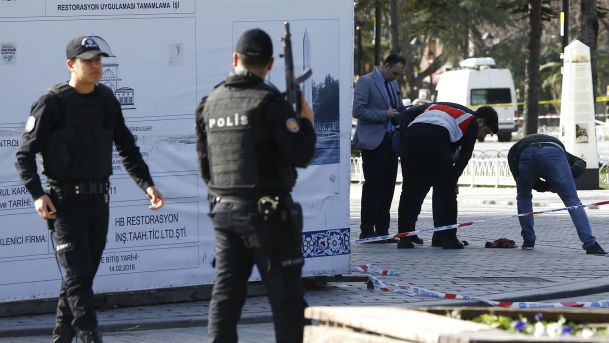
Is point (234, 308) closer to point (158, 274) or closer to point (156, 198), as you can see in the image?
point (156, 198)

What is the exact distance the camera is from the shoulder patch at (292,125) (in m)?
6.16

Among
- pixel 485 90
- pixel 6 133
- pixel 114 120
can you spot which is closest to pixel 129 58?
pixel 6 133

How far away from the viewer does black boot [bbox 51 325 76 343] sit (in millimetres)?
7465

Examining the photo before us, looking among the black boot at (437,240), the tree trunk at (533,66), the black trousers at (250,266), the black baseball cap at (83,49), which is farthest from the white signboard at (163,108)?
the tree trunk at (533,66)

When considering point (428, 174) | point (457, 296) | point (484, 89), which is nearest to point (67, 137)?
point (457, 296)

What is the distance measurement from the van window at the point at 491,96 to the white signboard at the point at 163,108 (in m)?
40.1

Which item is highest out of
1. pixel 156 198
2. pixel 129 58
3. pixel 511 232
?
pixel 129 58

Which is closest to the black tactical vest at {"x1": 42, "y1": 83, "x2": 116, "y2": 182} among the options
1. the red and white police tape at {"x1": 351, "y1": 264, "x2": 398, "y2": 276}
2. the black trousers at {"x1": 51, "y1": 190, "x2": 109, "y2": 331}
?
the black trousers at {"x1": 51, "y1": 190, "x2": 109, "y2": 331}

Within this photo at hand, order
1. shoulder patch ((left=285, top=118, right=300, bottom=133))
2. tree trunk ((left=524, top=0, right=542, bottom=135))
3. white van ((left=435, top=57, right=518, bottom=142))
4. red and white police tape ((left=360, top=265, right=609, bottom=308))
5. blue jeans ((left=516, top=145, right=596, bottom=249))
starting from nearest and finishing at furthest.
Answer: shoulder patch ((left=285, top=118, right=300, bottom=133)) < red and white police tape ((left=360, top=265, right=609, bottom=308)) < blue jeans ((left=516, top=145, right=596, bottom=249)) < tree trunk ((left=524, top=0, right=542, bottom=135)) < white van ((left=435, top=57, right=518, bottom=142))

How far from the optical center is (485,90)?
50.6m

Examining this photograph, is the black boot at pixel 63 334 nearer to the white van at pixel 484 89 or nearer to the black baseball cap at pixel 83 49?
the black baseball cap at pixel 83 49

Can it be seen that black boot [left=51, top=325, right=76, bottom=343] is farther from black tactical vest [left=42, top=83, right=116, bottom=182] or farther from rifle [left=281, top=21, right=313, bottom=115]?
rifle [left=281, top=21, right=313, bottom=115]

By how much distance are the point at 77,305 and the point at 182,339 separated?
4.35ft

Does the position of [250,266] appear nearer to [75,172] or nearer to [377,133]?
[75,172]
